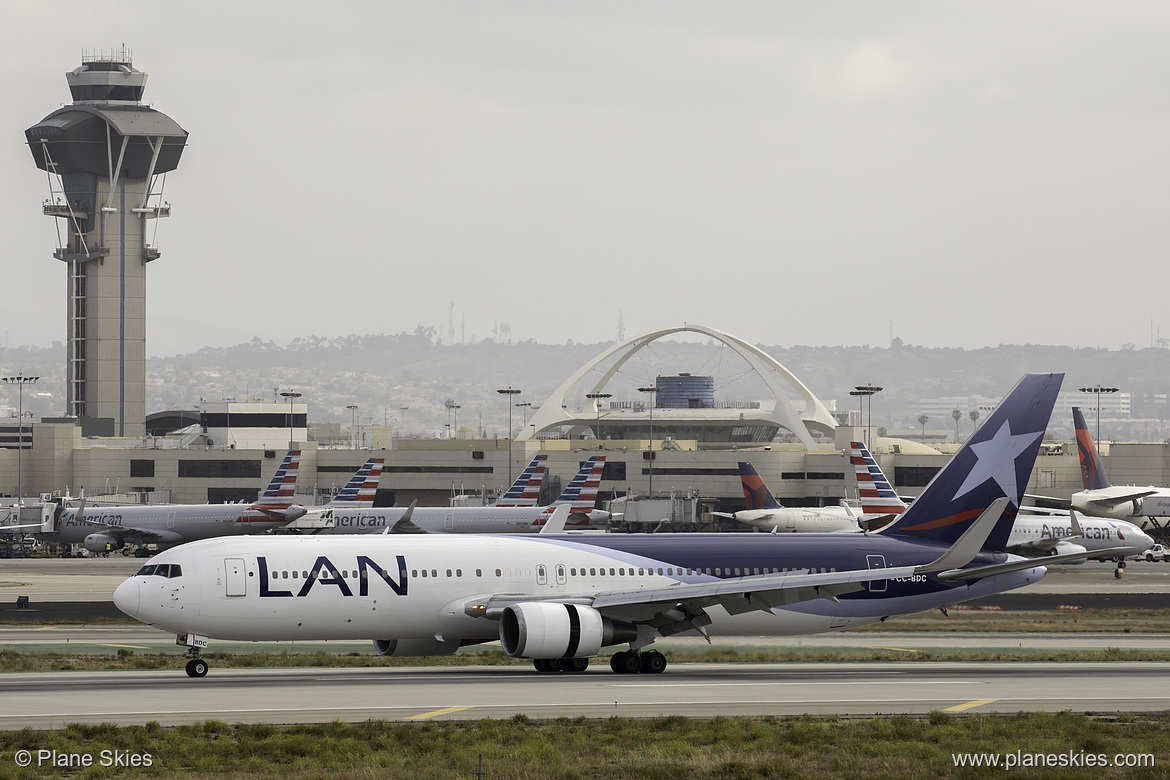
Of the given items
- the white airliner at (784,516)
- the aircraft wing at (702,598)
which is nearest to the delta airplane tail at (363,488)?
the white airliner at (784,516)

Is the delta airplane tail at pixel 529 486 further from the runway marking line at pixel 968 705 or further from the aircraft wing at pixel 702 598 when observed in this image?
the runway marking line at pixel 968 705

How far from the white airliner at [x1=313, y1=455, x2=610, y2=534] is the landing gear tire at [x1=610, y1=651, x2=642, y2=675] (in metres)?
62.8

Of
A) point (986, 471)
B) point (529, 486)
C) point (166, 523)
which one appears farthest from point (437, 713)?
point (166, 523)

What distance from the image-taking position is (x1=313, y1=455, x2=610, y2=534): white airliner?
104 metres

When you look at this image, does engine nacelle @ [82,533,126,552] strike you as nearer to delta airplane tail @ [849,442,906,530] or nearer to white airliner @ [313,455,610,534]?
white airliner @ [313,455,610,534]

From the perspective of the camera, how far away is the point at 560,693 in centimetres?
3322

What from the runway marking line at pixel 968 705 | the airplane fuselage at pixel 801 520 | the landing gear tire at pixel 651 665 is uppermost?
the runway marking line at pixel 968 705

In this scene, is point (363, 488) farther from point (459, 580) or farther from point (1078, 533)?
point (459, 580)

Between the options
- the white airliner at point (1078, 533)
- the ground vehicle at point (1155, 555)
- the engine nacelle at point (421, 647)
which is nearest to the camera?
the engine nacelle at point (421, 647)

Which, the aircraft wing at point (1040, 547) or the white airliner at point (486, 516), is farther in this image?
the white airliner at point (486, 516)

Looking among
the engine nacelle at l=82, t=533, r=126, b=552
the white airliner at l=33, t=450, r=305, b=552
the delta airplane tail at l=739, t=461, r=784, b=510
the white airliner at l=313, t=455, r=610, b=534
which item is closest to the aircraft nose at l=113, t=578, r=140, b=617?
the white airliner at l=313, t=455, r=610, b=534

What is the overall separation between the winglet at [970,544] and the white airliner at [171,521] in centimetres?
8059

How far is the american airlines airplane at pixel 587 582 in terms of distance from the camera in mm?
36625

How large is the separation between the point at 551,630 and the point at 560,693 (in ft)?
10.1
